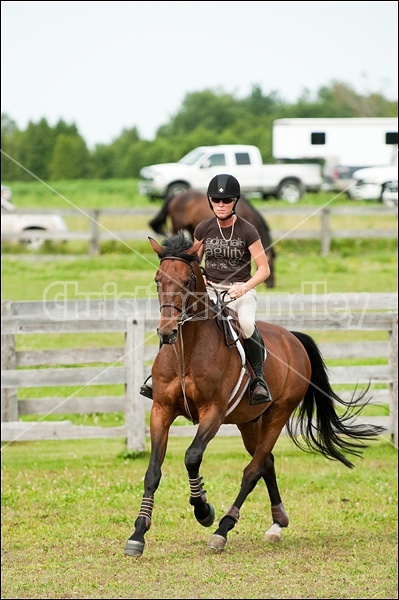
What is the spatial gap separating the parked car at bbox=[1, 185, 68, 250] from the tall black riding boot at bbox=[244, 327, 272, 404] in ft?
53.8

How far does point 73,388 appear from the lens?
581 inches

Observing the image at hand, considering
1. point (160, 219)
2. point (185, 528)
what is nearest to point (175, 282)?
point (185, 528)

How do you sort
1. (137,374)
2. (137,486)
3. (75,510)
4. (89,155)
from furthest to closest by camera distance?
(89,155) → (137,374) → (137,486) → (75,510)

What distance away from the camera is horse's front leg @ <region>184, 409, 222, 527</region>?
22.9 feet

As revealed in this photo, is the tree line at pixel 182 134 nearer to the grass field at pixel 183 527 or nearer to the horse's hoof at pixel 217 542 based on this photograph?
the grass field at pixel 183 527

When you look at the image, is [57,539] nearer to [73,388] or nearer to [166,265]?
[166,265]

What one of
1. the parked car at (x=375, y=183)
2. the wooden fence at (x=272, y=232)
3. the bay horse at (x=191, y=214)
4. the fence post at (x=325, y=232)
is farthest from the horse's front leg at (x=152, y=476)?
the parked car at (x=375, y=183)

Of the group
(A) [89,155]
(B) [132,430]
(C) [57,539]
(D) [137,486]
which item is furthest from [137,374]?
(A) [89,155]

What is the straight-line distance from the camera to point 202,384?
7148mm

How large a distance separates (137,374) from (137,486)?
1608mm

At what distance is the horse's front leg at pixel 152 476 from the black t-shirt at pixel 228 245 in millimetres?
1203

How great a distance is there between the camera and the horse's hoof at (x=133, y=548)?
6539 millimetres

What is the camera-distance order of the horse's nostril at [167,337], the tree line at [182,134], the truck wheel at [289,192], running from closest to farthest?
1. the horse's nostril at [167,337]
2. the truck wheel at [289,192]
3. the tree line at [182,134]

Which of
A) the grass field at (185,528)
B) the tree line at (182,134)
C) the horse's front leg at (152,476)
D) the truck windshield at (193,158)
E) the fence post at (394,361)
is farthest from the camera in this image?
the tree line at (182,134)
